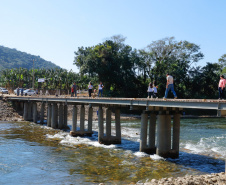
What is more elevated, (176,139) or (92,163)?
Result: (176,139)

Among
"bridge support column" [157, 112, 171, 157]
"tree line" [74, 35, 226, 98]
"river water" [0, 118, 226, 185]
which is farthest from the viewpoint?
"tree line" [74, 35, 226, 98]

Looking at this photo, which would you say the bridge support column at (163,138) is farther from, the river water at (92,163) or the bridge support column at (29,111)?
the bridge support column at (29,111)

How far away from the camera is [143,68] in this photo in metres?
66.6

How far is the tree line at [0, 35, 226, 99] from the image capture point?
5962cm

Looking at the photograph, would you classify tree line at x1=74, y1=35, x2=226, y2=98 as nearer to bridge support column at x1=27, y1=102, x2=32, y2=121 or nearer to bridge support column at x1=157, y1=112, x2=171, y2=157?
bridge support column at x1=27, y1=102, x2=32, y2=121

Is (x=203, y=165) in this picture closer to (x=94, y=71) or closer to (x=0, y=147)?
(x=0, y=147)

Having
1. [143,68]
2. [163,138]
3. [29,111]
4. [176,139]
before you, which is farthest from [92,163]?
[143,68]

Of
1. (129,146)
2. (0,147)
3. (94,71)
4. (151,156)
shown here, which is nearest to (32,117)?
(94,71)

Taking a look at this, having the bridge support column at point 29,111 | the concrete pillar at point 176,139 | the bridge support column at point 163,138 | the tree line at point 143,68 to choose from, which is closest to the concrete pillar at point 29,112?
the bridge support column at point 29,111

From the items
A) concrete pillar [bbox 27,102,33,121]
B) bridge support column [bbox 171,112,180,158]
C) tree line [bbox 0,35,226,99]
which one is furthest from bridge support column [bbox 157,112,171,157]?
tree line [bbox 0,35,226,99]

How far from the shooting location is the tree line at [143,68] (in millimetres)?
59625

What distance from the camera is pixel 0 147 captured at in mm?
21094

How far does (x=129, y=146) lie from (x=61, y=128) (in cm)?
1401

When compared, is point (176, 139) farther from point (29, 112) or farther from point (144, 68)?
point (144, 68)
